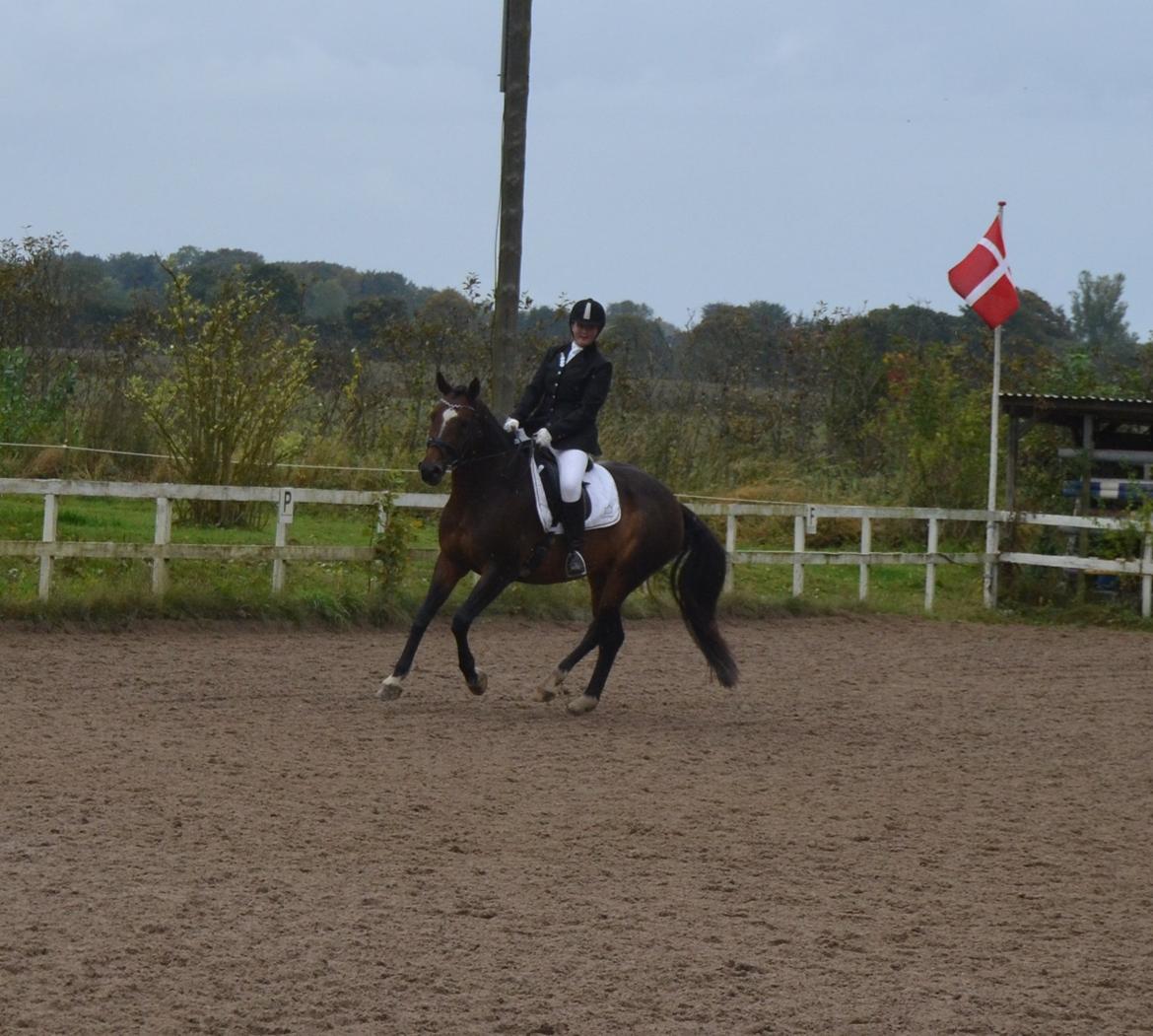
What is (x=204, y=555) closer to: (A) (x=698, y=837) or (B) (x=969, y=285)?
(A) (x=698, y=837)

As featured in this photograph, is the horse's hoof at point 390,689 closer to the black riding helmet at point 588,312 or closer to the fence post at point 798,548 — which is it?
the black riding helmet at point 588,312

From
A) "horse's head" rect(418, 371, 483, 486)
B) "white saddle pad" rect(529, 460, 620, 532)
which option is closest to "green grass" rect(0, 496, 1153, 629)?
"white saddle pad" rect(529, 460, 620, 532)

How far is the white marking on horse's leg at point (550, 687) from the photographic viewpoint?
35.1ft

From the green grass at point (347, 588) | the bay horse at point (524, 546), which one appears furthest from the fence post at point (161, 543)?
the bay horse at point (524, 546)

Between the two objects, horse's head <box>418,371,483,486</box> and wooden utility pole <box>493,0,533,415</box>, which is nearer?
horse's head <box>418,371,483,486</box>

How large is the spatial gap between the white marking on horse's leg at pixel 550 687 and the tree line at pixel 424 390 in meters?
6.94

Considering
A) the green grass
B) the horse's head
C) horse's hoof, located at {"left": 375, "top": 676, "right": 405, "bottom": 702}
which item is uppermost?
the horse's head

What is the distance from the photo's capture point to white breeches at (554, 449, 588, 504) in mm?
10602

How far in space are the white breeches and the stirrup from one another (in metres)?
0.36

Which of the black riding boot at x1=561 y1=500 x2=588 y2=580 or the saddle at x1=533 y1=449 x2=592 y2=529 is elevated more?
the saddle at x1=533 y1=449 x2=592 y2=529

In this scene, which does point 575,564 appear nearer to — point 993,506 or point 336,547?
point 336,547

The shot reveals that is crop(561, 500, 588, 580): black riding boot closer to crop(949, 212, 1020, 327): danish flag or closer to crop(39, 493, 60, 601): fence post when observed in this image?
crop(39, 493, 60, 601): fence post

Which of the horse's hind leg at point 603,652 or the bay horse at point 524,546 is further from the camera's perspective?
the horse's hind leg at point 603,652

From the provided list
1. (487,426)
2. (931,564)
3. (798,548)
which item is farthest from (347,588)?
(931,564)
